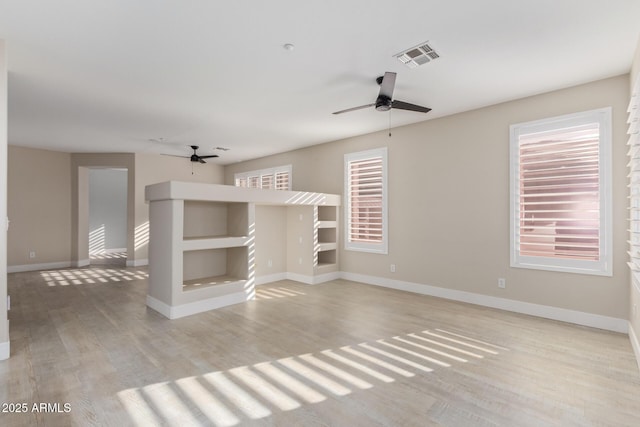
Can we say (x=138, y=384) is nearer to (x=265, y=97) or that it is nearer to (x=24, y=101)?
(x=265, y=97)

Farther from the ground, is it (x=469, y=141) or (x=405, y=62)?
(x=405, y=62)

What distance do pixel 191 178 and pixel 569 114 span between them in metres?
8.78

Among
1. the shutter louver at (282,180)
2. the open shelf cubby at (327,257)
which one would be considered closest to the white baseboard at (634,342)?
the open shelf cubby at (327,257)

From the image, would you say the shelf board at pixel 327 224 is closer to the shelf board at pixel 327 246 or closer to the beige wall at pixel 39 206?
the shelf board at pixel 327 246

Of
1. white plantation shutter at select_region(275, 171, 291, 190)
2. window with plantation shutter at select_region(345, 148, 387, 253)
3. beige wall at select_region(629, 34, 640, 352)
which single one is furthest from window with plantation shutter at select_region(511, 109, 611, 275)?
white plantation shutter at select_region(275, 171, 291, 190)

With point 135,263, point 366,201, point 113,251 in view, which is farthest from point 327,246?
point 113,251

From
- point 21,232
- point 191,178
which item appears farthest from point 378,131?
point 21,232

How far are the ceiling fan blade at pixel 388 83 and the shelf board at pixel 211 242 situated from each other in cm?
294

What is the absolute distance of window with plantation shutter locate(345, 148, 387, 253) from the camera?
19.6ft

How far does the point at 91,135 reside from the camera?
6281 mm

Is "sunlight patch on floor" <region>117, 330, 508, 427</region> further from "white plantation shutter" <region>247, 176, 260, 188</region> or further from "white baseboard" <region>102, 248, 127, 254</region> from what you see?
"white baseboard" <region>102, 248, 127, 254</region>

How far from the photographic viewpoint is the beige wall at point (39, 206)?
725cm

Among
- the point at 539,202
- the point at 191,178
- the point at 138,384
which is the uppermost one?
the point at 191,178

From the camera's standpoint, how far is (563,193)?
3.94 meters
